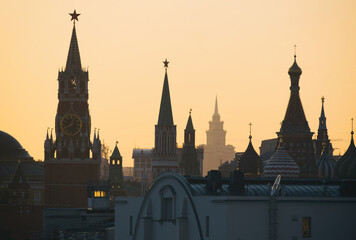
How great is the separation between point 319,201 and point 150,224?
17277 millimetres

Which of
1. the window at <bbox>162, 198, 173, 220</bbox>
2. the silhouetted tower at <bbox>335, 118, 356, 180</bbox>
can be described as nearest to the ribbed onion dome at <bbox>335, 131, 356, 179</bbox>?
the silhouetted tower at <bbox>335, 118, 356, 180</bbox>

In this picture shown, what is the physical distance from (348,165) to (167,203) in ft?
226

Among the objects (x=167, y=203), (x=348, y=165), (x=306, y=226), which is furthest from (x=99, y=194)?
(x=306, y=226)

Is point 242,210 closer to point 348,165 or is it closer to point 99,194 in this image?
point 99,194

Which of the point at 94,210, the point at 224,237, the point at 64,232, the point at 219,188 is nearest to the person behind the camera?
the point at 224,237

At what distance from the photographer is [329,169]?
7785 inches

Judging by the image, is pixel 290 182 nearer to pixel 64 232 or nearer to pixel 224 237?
pixel 224 237

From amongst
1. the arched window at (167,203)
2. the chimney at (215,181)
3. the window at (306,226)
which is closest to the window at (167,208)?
the arched window at (167,203)

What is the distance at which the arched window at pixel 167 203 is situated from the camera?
103 metres

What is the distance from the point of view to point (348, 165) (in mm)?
169250

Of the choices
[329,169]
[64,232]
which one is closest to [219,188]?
[64,232]

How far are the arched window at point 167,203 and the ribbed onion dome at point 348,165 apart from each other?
61.2m

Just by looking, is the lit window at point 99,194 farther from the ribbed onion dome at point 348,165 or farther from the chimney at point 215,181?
the chimney at point 215,181

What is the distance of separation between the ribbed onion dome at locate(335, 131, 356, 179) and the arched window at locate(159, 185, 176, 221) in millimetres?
61160
